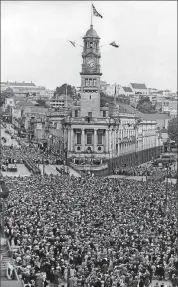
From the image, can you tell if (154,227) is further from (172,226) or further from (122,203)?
(122,203)

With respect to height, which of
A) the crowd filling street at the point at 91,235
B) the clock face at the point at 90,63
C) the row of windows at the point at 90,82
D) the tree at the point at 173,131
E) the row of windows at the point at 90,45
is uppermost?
the row of windows at the point at 90,45

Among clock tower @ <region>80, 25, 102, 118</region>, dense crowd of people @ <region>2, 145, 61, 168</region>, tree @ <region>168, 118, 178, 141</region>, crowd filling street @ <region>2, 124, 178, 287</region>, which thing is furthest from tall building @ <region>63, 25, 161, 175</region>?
tree @ <region>168, 118, 178, 141</region>

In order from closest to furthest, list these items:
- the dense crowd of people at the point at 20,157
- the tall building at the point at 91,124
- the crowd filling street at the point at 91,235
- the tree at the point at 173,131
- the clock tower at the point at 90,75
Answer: the crowd filling street at the point at 91,235 → the dense crowd of people at the point at 20,157 → the tall building at the point at 91,124 → the clock tower at the point at 90,75 → the tree at the point at 173,131

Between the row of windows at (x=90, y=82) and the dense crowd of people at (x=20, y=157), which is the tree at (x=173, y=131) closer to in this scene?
the row of windows at (x=90, y=82)

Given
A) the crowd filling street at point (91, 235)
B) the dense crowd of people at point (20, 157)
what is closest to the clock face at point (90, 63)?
the dense crowd of people at point (20, 157)

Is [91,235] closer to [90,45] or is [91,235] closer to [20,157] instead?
[20,157]

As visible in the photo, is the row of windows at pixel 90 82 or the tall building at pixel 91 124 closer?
the tall building at pixel 91 124

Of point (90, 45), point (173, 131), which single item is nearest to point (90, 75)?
point (90, 45)

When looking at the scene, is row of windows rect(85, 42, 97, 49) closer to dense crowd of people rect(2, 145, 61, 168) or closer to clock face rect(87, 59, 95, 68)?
clock face rect(87, 59, 95, 68)
